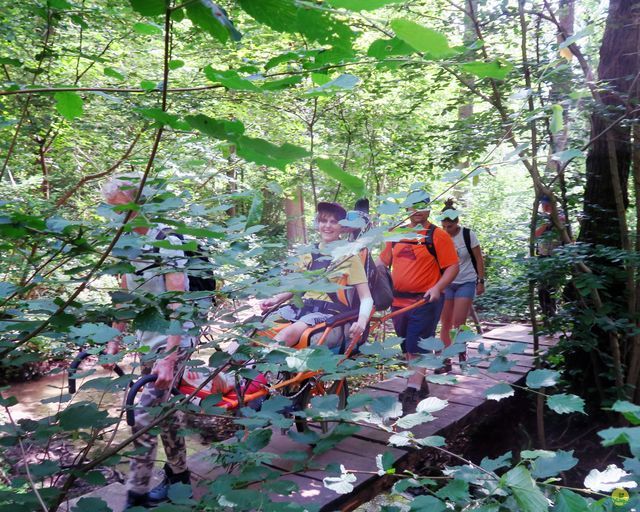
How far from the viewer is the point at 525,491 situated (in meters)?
1.11

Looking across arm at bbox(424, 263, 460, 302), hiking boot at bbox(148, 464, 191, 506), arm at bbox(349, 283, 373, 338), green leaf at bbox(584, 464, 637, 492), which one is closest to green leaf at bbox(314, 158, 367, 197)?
green leaf at bbox(584, 464, 637, 492)

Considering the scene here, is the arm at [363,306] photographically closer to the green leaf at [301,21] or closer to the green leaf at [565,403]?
the green leaf at [565,403]

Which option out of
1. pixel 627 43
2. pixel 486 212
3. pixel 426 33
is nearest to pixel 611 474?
pixel 426 33

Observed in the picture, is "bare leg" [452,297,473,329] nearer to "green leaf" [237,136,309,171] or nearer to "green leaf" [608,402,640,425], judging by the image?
"green leaf" [608,402,640,425]

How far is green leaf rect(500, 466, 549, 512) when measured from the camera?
1.07m

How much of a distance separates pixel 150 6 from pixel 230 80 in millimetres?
158

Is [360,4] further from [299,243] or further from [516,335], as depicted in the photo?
[516,335]

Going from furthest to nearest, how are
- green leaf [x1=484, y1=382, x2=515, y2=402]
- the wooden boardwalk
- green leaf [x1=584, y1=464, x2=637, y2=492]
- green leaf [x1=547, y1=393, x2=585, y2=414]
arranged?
the wooden boardwalk < green leaf [x1=484, y1=382, x2=515, y2=402] < green leaf [x1=547, y1=393, x2=585, y2=414] < green leaf [x1=584, y1=464, x2=637, y2=492]

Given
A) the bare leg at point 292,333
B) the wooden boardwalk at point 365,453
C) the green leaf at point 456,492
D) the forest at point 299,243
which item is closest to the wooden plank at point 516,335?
the forest at point 299,243

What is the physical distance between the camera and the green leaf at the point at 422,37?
70 cm

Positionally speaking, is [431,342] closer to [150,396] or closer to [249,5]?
[249,5]

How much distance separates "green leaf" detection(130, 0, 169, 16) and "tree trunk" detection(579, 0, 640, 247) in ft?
11.7

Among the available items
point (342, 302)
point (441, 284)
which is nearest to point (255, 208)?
point (342, 302)

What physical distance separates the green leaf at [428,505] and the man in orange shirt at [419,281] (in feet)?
10.7
